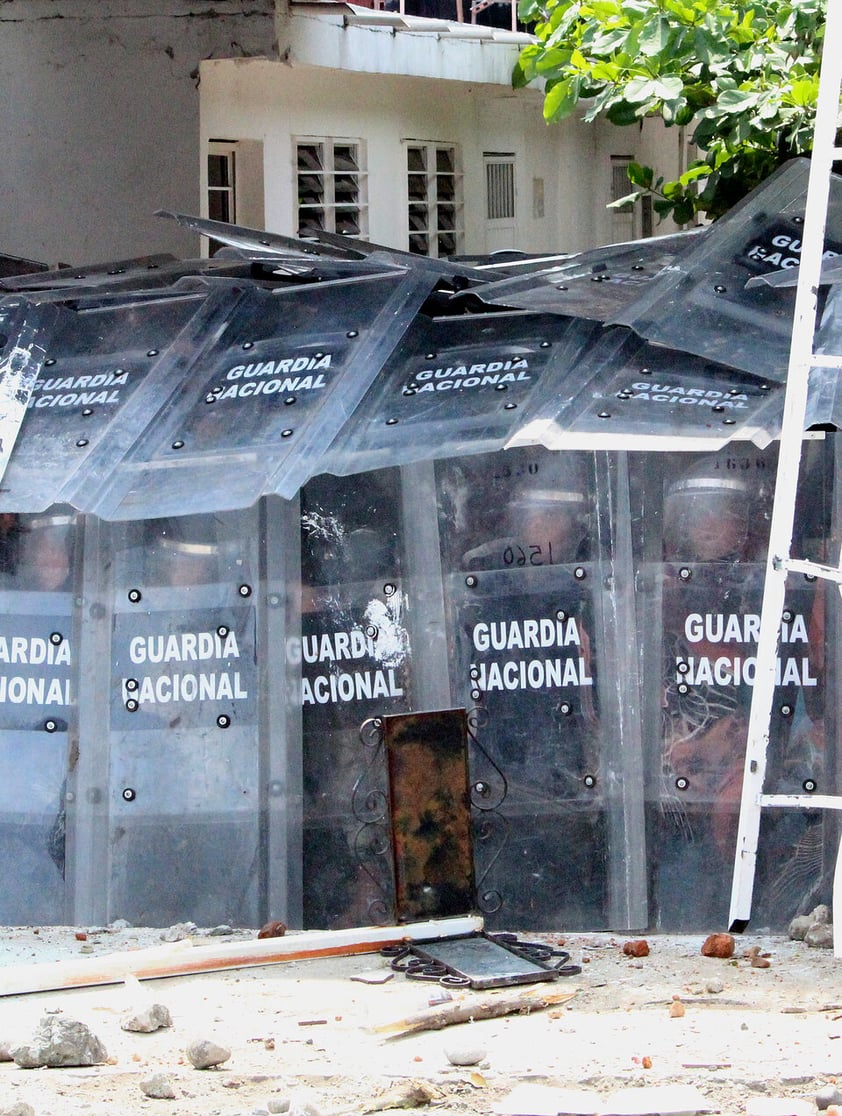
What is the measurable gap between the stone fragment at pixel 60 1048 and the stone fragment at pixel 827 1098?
1581 millimetres

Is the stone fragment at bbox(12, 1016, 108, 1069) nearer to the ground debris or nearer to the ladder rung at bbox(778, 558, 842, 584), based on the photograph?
the ground debris

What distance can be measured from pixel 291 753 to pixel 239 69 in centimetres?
590

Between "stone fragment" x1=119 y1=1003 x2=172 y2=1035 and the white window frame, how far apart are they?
7.91m

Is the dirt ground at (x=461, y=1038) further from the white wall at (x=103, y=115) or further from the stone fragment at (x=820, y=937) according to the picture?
the white wall at (x=103, y=115)

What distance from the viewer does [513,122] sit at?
1230 cm

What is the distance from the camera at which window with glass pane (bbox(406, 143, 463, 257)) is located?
11.6 metres

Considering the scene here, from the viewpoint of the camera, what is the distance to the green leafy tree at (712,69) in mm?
5656

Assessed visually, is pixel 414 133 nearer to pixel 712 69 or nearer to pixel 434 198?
pixel 434 198

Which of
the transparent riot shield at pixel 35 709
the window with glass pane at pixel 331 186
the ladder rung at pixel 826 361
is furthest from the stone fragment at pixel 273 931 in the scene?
the window with glass pane at pixel 331 186

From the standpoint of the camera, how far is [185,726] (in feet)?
17.2

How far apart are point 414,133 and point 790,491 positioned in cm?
789

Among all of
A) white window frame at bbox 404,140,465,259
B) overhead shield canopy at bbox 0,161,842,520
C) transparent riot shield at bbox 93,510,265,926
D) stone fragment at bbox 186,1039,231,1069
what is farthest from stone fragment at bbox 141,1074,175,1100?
white window frame at bbox 404,140,465,259

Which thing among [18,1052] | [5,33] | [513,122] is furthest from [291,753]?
[513,122]

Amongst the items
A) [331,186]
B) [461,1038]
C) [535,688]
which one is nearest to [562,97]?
[535,688]
